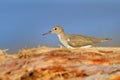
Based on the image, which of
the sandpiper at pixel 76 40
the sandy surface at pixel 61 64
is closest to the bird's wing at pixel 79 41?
the sandpiper at pixel 76 40

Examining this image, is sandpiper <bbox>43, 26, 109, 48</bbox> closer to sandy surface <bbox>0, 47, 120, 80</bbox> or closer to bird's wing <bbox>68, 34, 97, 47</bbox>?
bird's wing <bbox>68, 34, 97, 47</bbox>

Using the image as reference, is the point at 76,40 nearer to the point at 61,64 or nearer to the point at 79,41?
the point at 79,41

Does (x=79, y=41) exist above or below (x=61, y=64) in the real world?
Result: above

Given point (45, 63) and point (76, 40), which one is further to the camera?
point (76, 40)

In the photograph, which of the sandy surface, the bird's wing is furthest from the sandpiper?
the sandy surface

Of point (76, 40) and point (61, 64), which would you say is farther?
point (76, 40)

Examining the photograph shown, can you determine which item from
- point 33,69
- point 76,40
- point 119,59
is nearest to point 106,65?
point 119,59

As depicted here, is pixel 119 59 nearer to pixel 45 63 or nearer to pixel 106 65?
pixel 106 65

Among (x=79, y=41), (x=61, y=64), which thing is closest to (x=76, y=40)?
(x=79, y=41)

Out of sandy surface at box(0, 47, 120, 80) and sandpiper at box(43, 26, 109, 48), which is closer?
sandy surface at box(0, 47, 120, 80)
